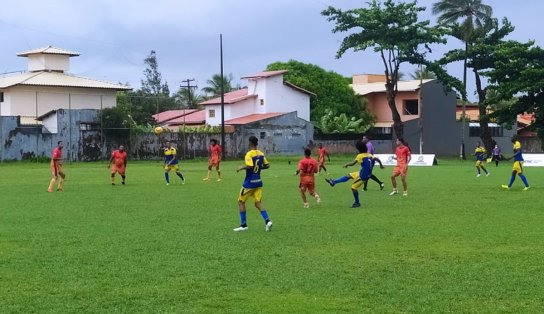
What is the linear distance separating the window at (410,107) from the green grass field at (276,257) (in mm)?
54104

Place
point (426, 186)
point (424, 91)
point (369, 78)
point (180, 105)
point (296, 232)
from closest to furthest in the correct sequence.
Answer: point (296, 232) → point (426, 186) → point (424, 91) → point (369, 78) → point (180, 105)

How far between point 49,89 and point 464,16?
3567 cm

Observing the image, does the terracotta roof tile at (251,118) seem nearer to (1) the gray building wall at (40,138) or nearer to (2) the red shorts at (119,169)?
(1) the gray building wall at (40,138)

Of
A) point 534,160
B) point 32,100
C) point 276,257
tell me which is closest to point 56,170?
point 276,257

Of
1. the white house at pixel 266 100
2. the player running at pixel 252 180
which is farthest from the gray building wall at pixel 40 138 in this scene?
the player running at pixel 252 180

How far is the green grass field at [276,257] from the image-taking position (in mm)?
8828

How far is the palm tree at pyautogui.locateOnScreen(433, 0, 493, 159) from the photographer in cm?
6197

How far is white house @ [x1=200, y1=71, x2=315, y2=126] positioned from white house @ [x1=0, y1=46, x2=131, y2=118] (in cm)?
936

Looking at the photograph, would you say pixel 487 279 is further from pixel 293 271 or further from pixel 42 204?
pixel 42 204

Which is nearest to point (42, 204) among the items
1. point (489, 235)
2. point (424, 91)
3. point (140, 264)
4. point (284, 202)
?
point (284, 202)

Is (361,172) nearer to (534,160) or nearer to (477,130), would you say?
(534,160)

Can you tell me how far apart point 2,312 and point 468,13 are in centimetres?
5834

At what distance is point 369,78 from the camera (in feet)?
295

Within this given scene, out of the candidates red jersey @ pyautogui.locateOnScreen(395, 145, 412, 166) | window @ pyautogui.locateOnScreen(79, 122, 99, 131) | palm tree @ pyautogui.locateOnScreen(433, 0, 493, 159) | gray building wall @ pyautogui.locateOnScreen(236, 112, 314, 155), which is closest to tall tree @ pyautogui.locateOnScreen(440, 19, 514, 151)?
palm tree @ pyautogui.locateOnScreen(433, 0, 493, 159)
